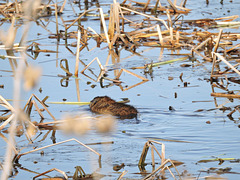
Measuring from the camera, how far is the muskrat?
5.50 meters

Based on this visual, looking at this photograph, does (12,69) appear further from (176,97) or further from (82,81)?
(176,97)

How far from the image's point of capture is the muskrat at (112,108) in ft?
18.0

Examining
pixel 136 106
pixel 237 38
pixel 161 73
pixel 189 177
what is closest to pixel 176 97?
pixel 136 106

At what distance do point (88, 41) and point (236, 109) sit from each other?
4.84 m

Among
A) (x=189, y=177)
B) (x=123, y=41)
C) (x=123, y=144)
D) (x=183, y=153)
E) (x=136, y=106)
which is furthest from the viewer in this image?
(x=123, y=41)

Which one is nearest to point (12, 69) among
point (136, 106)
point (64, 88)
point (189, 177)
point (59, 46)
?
point (64, 88)

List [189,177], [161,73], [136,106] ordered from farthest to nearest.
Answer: [161,73], [136,106], [189,177]

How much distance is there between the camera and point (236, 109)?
5.43m

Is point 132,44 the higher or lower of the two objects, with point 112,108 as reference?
higher

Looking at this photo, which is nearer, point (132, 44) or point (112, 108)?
point (112, 108)

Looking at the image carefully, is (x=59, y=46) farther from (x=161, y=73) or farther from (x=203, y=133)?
(x=203, y=133)

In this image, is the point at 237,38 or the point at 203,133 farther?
the point at 237,38

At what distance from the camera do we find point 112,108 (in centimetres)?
566

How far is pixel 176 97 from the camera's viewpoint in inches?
243
